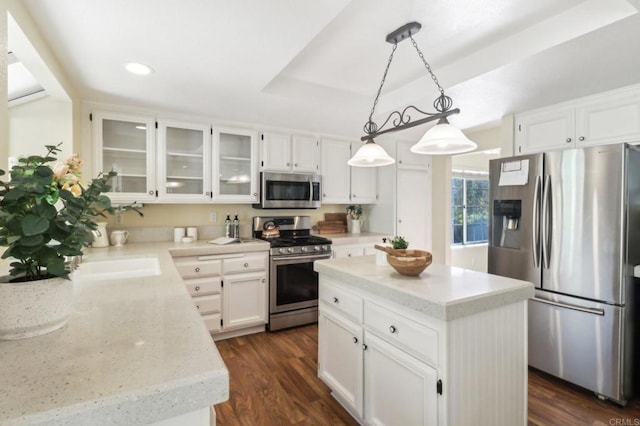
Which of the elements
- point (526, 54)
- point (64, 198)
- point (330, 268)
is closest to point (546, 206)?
point (526, 54)

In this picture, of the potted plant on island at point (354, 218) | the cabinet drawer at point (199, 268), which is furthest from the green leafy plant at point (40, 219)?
the potted plant on island at point (354, 218)

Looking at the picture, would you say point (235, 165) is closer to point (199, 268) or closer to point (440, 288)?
point (199, 268)

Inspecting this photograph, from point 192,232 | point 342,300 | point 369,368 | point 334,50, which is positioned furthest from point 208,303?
point 334,50

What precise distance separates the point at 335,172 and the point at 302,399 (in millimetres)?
2623

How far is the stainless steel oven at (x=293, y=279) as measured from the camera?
10.4ft

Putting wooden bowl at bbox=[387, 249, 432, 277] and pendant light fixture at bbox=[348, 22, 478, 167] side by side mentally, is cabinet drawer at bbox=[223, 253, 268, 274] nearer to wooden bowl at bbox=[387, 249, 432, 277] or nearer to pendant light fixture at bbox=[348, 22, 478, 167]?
pendant light fixture at bbox=[348, 22, 478, 167]

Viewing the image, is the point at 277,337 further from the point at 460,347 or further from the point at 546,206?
the point at 546,206

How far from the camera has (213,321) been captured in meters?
2.91

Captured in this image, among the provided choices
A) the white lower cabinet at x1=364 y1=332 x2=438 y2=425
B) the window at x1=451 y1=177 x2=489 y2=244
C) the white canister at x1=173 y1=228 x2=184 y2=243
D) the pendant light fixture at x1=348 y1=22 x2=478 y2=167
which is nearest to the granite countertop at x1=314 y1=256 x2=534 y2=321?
the white lower cabinet at x1=364 y1=332 x2=438 y2=425

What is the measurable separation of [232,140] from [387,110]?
1.69m

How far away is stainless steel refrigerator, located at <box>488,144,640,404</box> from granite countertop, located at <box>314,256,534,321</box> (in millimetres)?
1030

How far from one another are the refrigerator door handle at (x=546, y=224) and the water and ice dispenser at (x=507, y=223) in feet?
0.66

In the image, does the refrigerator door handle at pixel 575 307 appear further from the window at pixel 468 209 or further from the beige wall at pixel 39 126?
the beige wall at pixel 39 126

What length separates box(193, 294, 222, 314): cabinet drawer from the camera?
113 inches
